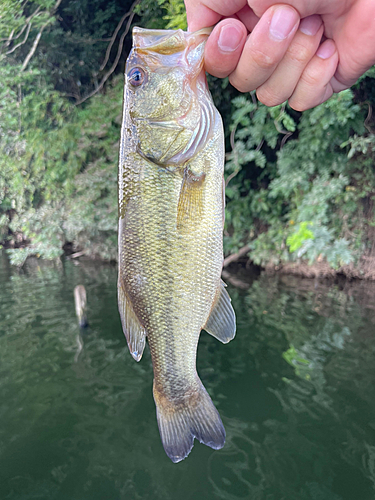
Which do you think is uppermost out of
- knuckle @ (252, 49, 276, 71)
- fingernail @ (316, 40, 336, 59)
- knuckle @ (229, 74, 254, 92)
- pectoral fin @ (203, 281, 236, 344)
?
fingernail @ (316, 40, 336, 59)

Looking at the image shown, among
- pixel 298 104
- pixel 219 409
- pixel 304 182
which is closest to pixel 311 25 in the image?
pixel 298 104

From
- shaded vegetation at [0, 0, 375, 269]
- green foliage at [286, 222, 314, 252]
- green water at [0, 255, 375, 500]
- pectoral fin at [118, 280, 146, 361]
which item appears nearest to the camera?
pectoral fin at [118, 280, 146, 361]

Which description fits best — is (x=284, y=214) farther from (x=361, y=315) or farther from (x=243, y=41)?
(x=243, y=41)

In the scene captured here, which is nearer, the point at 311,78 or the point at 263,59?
the point at 263,59

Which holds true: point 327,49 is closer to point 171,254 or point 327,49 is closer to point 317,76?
point 317,76

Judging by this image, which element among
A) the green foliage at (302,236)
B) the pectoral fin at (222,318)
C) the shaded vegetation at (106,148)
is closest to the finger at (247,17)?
the pectoral fin at (222,318)

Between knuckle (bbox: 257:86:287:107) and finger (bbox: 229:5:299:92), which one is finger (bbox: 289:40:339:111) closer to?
knuckle (bbox: 257:86:287:107)

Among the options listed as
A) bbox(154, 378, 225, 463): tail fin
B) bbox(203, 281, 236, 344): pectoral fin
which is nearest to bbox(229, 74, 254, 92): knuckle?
bbox(203, 281, 236, 344): pectoral fin

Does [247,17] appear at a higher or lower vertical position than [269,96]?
higher

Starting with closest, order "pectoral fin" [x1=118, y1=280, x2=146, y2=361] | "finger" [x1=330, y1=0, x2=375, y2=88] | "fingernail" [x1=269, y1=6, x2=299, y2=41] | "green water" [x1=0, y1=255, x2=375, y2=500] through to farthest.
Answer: "fingernail" [x1=269, y1=6, x2=299, y2=41] → "finger" [x1=330, y1=0, x2=375, y2=88] → "pectoral fin" [x1=118, y1=280, x2=146, y2=361] → "green water" [x1=0, y1=255, x2=375, y2=500]

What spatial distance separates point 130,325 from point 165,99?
3.06 ft

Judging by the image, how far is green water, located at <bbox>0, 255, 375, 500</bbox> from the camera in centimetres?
346

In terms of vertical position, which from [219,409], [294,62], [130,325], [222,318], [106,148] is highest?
[294,62]

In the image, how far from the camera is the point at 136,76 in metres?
1.37
